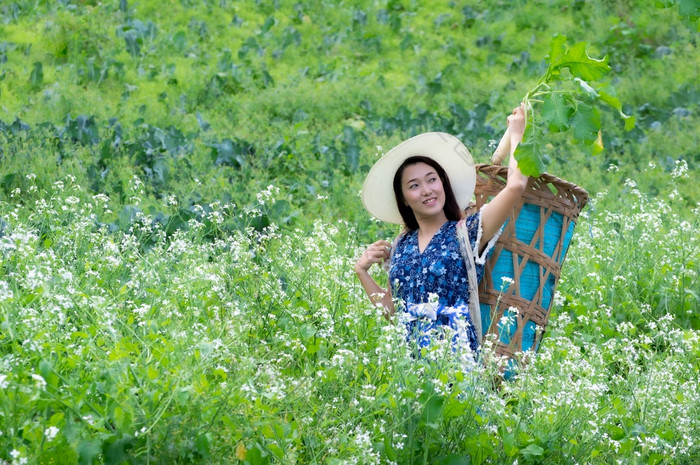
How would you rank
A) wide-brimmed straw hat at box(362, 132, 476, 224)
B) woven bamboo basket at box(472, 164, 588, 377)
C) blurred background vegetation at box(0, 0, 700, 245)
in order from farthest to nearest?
1. blurred background vegetation at box(0, 0, 700, 245)
2. wide-brimmed straw hat at box(362, 132, 476, 224)
3. woven bamboo basket at box(472, 164, 588, 377)

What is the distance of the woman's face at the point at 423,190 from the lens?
444 centimetres

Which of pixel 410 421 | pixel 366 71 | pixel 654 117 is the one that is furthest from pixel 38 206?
pixel 654 117

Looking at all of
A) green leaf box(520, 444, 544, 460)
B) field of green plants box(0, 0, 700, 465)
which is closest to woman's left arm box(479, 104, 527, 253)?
field of green plants box(0, 0, 700, 465)

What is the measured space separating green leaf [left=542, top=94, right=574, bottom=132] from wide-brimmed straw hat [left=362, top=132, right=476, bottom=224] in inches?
30.7

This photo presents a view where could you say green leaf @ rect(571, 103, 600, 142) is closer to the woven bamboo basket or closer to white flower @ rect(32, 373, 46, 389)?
the woven bamboo basket

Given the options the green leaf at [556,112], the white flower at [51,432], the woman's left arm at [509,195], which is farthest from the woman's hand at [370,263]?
the white flower at [51,432]

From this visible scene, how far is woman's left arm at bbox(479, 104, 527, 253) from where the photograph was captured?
4047mm

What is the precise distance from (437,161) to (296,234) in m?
1.40

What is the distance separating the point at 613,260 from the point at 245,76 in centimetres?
583

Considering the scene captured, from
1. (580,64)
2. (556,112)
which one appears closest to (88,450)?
(556,112)

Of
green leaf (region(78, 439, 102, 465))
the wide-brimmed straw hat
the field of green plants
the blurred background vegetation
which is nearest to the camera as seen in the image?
green leaf (region(78, 439, 102, 465))

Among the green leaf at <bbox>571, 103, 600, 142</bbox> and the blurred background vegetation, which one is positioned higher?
the blurred background vegetation

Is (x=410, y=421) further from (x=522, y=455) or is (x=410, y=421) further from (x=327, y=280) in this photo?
(x=327, y=280)

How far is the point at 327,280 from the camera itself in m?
4.85
